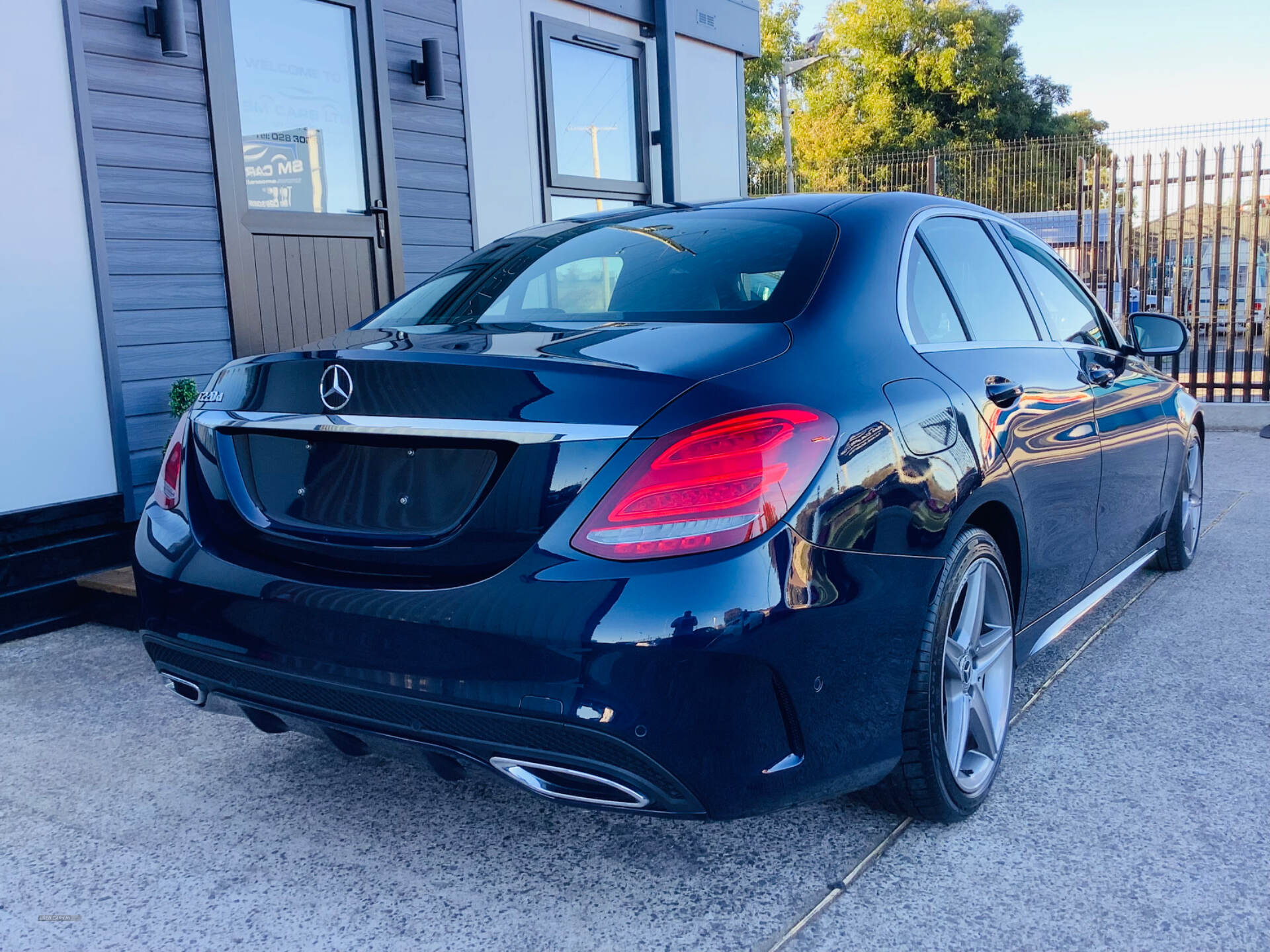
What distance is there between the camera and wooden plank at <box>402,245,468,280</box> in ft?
20.6

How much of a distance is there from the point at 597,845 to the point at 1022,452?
137cm

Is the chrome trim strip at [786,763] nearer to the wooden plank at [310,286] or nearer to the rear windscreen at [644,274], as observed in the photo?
the rear windscreen at [644,274]

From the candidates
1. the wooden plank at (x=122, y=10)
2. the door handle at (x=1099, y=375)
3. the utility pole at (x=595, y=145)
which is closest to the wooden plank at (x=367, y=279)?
the wooden plank at (x=122, y=10)

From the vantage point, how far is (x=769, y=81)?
43219 millimetres

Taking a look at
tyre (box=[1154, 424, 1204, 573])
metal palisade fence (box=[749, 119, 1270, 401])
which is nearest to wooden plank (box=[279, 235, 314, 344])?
tyre (box=[1154, 424, 1204, 573])

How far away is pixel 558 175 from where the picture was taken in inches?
293

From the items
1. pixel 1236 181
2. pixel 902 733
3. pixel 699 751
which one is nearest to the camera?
pixel 699 751

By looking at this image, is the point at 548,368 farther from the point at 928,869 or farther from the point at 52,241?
the point at 52,241

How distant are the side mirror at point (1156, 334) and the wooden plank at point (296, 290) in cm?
381

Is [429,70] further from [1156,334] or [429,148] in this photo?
[1156,334]

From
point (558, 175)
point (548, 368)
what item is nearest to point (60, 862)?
point (548, 368)

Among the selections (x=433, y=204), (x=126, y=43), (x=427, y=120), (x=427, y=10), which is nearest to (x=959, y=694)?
(x=126, y=43)

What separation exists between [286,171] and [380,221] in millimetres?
628

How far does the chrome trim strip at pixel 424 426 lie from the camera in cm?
190
